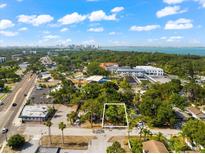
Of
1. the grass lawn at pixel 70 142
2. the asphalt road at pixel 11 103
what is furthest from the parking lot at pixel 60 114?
the asphalt road at pixel 11 103

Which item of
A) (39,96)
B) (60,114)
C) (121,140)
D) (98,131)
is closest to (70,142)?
(98,131)

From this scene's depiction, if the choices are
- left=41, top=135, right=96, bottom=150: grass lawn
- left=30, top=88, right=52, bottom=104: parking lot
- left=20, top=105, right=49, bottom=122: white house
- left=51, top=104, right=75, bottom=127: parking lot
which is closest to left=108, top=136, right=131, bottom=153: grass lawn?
left=41, top=135, right=96, bottom=150: grass lawn

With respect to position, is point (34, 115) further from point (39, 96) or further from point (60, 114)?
point (39, 96)

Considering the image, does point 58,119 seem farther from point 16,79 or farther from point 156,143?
point 16,79

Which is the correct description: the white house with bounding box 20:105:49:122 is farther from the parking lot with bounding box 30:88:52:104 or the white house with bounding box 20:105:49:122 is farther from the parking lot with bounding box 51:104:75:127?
the parking lot with bounding box 30:88:52:104

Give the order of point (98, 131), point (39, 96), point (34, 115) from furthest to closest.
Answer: point (39, 96)
point (34, 115)
point (98, 131)

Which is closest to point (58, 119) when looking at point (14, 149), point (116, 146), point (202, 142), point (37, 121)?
point (37, 121)
